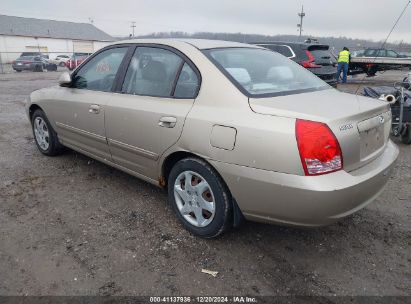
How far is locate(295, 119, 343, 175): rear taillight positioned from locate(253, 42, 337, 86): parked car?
818cm

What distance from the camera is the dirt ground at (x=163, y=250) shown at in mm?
2553

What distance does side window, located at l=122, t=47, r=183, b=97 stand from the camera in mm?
3309

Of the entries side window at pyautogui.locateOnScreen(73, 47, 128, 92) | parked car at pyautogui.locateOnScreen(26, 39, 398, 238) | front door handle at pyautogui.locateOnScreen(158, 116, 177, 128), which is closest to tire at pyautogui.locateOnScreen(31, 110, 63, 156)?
side window at pyautogui.locateOnScreen(73, 47, 128, 92)

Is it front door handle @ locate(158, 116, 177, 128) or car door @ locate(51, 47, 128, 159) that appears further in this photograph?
car door @ locate(51, 47, 128, 159)

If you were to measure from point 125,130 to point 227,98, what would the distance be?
1.21 meters

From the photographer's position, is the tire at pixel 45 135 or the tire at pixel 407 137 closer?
the tire at pixel 45 135

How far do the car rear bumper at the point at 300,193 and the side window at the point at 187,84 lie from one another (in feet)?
2.29

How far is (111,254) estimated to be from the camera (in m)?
2.89

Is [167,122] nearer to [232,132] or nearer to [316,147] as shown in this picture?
[232,132]

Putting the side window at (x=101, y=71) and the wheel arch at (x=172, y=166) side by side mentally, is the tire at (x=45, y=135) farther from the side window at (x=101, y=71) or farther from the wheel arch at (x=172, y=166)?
the wheel arch at (x=172, y=166)

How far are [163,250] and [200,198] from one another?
52 centimetres

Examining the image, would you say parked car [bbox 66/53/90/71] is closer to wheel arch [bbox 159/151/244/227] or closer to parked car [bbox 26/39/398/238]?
parked car [bbox 26/39/398/238]

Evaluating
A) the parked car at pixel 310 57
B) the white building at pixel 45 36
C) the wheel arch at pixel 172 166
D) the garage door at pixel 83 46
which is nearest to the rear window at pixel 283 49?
the parked car at pixel 310 57

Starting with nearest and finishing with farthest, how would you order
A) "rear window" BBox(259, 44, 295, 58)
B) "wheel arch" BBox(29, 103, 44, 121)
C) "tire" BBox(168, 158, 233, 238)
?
"tire" BBox(168, 158, 233, 238) → "wheel arch" BBox(29, 103, 44, 121) → "rear window" BBox(259, 44, 295, 58)
